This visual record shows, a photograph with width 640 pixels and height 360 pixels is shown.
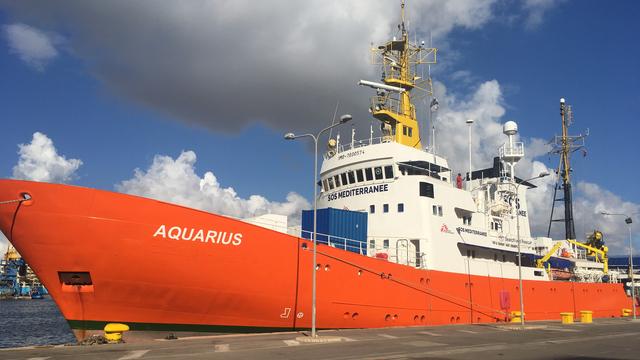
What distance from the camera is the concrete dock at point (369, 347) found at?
565 inches

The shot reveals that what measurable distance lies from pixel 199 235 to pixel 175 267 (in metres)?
1.33

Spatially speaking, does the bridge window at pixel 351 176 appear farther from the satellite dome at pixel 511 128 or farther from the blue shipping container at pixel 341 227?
the satellite dome at pixel 511 128

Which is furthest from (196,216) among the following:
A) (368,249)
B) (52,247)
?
(368,249)

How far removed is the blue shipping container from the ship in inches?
8.0

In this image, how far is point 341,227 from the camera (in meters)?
24.5

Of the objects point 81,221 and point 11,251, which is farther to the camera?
point 11,251

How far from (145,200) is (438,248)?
52.0 feet

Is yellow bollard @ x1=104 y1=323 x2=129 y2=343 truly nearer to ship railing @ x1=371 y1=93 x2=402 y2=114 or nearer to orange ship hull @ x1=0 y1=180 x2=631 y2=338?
orange ship hull @ x1=0 y1=180 x2=631 y2=338

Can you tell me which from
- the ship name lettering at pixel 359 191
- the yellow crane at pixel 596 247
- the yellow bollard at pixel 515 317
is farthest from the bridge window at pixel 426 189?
the yellow crane at pixel 596 247

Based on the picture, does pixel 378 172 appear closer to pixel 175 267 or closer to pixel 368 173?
pixel 368 173

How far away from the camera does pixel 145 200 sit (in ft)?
54.8

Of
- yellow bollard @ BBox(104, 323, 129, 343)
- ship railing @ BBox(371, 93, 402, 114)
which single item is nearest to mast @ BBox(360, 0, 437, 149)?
ship railing @ BBox(371, 93, 402, 114)

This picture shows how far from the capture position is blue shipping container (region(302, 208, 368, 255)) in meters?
24.1

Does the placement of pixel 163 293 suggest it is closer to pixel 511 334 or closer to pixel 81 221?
pixel 81 221
